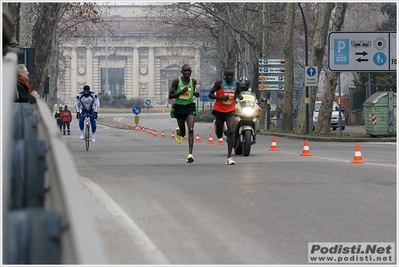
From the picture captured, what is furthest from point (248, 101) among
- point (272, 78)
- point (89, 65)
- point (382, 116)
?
point (89, 65)

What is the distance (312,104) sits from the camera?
150ft

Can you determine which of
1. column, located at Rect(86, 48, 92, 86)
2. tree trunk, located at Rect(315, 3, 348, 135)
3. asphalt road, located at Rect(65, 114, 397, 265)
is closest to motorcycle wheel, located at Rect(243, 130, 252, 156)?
asphalt road, located at Rect(65, 114, 397, 265)

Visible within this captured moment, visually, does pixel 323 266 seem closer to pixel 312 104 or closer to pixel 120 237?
pixel 120 237

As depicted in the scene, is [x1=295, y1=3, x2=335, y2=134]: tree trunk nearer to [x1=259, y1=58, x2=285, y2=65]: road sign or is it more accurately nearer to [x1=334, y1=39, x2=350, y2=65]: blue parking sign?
[x1=334, y1=39, x2=350, y2=65]: blue parking sign

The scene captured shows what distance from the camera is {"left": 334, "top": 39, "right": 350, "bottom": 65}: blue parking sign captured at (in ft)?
122

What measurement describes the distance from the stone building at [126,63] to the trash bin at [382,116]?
96.9 metres

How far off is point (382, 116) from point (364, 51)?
311cm

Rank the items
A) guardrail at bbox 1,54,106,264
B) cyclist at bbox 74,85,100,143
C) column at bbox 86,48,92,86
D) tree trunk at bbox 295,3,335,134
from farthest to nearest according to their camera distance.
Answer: column at bbox 86,48,92,86, tree trunk at bbox 295,3,335,134, cyclist at bbox 74,85,100,143, guardrail at bbox 1,54,106,264

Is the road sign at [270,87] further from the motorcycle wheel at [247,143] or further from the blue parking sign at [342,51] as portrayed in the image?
the motorcycle wheel at [247,143]

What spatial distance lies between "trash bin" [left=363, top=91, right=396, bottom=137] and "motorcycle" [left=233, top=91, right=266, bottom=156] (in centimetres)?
1595

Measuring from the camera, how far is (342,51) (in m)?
37.3

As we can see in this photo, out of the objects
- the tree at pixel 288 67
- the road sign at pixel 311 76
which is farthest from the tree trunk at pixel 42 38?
the tree at pixel 288 67

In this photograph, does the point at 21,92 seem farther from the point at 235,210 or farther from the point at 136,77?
the point at 136,77

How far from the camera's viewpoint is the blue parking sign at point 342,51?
37.1 meters
